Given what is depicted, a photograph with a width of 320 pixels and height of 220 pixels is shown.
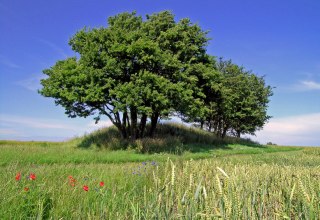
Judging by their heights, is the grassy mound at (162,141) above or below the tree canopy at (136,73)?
below

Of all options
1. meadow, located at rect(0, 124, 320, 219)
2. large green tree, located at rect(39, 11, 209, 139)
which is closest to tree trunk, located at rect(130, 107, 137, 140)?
large green tree, located at rect(39, 11, 209, 139)

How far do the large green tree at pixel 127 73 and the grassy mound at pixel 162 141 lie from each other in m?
2.23

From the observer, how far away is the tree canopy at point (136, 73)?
23766 mm

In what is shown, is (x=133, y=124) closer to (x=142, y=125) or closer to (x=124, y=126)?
(x=124, y=126)

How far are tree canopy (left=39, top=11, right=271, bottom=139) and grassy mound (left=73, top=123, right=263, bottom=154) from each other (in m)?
2.21

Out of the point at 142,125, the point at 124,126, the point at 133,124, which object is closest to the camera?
the point at 133,124

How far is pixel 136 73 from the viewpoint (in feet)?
80.5

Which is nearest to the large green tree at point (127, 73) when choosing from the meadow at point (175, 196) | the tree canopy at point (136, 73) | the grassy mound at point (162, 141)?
the tree canopy at point (136, 73)

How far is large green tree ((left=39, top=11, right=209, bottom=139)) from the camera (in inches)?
931

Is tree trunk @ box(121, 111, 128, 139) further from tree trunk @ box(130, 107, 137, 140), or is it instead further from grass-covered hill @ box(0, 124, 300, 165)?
grass-covered hill @ box(0, 124, 300, 165)

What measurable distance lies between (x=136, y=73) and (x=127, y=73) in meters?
1.93

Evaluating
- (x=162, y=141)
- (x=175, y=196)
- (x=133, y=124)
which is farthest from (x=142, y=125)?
(x=175, y=196)

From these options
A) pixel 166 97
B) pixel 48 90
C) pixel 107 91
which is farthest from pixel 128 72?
pixel 48 90

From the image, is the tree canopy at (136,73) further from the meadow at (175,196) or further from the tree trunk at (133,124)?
the meadow at (175,196)
